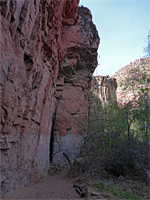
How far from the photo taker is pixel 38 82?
4.46 metres

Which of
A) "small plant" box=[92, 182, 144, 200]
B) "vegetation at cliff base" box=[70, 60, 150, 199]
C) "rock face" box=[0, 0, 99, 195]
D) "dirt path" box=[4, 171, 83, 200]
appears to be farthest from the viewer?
"vegetation at cliff base" box=[70, 60, 150, 199]

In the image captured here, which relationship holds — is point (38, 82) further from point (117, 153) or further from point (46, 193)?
point (117, 153)

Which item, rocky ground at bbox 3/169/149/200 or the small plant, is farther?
the small plant

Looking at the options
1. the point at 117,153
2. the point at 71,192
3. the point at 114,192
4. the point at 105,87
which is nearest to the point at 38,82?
the point at 71,192

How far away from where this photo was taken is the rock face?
2.96 m

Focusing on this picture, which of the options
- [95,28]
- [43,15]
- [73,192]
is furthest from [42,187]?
[95,28]

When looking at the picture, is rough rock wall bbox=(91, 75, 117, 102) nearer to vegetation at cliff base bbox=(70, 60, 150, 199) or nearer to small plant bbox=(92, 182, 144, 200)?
vegetation at cliff base bbox=(70, 60, 150, 199)

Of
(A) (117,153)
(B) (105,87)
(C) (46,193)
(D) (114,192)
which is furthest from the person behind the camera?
(B) (105,87)

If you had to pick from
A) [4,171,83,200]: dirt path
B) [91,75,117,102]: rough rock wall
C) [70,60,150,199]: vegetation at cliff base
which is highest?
[91,75,117,102]: rough rock wall

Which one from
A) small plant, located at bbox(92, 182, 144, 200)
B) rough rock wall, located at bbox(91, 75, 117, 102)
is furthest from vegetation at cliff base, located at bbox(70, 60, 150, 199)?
rough rock wall, located at bbox(91, 75, 117, 102)

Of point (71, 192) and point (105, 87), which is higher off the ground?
point (105, 87)

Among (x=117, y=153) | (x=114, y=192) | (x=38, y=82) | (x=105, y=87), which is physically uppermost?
(x=105, y=87)

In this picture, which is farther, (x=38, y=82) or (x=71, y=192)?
(x=38, y=82)

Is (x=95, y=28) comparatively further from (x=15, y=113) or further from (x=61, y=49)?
(x=15, y=113)
